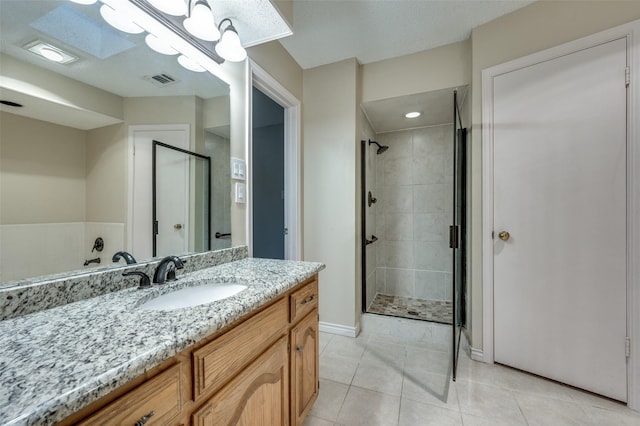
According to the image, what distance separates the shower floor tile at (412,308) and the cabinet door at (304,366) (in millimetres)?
1385

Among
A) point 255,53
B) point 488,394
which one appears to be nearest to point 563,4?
point 255,53

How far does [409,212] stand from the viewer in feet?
10.3

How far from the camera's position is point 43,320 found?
65cm

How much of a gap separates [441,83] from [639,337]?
6.66 feet

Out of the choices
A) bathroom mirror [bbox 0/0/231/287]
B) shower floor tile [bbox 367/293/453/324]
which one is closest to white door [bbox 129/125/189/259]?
bathroom mirror [bbox 0/0/231/287]

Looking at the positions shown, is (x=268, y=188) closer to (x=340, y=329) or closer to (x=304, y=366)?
(x=340, y=329)

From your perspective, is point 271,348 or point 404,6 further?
point 404,6

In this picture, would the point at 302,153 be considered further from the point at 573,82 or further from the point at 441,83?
the point at 573,82

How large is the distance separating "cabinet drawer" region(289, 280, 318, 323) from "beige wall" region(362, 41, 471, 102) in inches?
72.8

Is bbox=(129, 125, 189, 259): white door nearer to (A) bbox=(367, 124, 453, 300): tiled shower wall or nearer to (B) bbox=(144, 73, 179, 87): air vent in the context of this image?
(B) bbox=(144, 73, 179, 87): air vent

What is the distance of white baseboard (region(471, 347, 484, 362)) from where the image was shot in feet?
5.93

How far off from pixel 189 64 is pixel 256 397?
152 centimetres

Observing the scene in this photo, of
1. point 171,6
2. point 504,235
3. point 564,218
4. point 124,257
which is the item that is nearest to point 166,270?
point 124,257

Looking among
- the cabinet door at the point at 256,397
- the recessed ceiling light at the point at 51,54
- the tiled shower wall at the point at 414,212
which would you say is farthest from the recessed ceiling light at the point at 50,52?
the tiled shower wall at the point at 414,212
